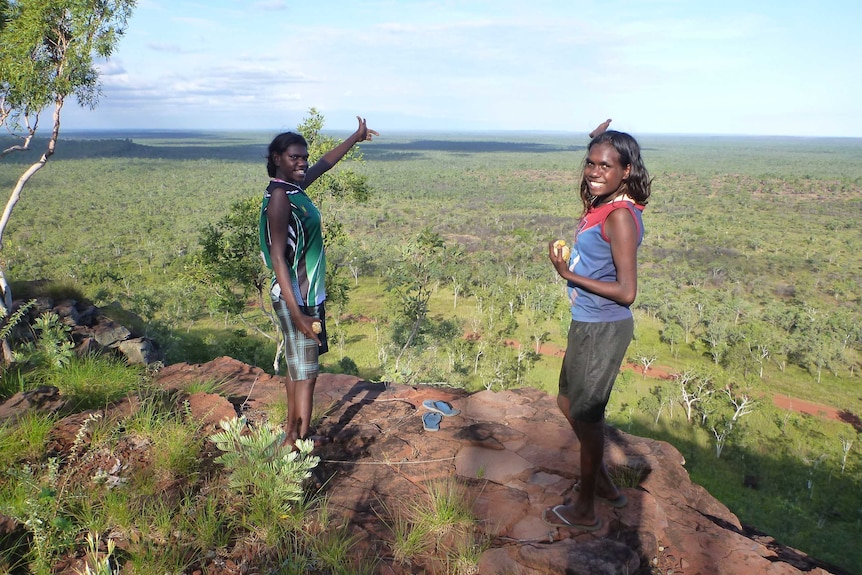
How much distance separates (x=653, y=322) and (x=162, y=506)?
1354 inches

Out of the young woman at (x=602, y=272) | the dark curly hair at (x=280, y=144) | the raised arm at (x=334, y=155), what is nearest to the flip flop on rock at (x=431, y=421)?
the young woman at (x=602, y=272)

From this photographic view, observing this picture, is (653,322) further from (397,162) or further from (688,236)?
(397,162)

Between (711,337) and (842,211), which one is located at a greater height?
(842,211)

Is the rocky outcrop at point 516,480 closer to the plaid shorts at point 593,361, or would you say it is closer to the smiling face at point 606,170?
the plaid shorts at point 593,361

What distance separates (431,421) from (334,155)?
1.86 meters

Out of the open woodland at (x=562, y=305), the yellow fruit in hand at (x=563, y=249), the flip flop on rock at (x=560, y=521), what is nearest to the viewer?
the yellow fruit in hand at (x=563, y=249)

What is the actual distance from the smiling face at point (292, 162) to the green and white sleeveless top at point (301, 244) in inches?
1.8

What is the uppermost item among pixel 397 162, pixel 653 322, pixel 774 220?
pixel 397 162

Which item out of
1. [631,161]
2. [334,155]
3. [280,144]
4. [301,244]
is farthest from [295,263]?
[631,161]

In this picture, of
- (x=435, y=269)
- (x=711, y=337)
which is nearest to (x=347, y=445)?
(x=435, y=269)

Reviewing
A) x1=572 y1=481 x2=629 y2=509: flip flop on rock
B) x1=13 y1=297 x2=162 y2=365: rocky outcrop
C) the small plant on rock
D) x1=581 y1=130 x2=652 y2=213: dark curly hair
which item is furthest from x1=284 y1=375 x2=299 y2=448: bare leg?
x1=13 y1=297 x2=162 y2=365: rocky outcrop

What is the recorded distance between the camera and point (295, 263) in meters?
2.58

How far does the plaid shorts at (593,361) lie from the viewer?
211cm

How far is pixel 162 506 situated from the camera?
2.14m
